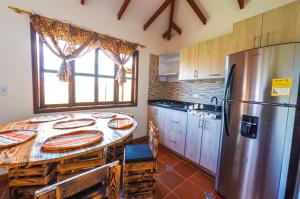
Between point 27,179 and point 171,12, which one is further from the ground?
point 171,12

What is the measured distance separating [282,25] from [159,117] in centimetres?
229

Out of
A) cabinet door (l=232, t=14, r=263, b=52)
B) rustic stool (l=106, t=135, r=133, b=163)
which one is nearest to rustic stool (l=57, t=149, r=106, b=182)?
rustic stool (l=106, t=135, r=133, b=163)

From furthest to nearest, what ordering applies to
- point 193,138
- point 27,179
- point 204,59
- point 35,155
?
point 204,59, point 193,138, point 27,179, point 35,155

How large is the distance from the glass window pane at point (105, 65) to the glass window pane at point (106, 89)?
5.3 inches

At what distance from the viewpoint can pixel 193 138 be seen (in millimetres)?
2332

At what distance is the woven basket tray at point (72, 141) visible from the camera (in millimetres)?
966

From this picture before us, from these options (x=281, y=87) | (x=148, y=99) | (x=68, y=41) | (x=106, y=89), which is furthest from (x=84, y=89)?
(x=281, y=87)

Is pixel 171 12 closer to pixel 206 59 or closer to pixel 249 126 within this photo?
pixel 206 59

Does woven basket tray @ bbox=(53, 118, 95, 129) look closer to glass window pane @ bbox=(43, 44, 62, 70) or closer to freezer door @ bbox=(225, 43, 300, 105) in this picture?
glass window pane @ bbox=(43, 44, 62, 70)

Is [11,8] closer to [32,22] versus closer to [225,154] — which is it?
[32,22]

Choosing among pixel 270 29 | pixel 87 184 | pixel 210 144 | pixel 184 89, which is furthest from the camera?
pixel 184 89

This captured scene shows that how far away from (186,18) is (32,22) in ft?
8.76

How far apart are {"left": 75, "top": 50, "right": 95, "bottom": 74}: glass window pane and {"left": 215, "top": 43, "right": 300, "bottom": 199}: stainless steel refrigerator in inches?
87.6

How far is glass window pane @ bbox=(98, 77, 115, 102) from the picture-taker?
8.98 feet
